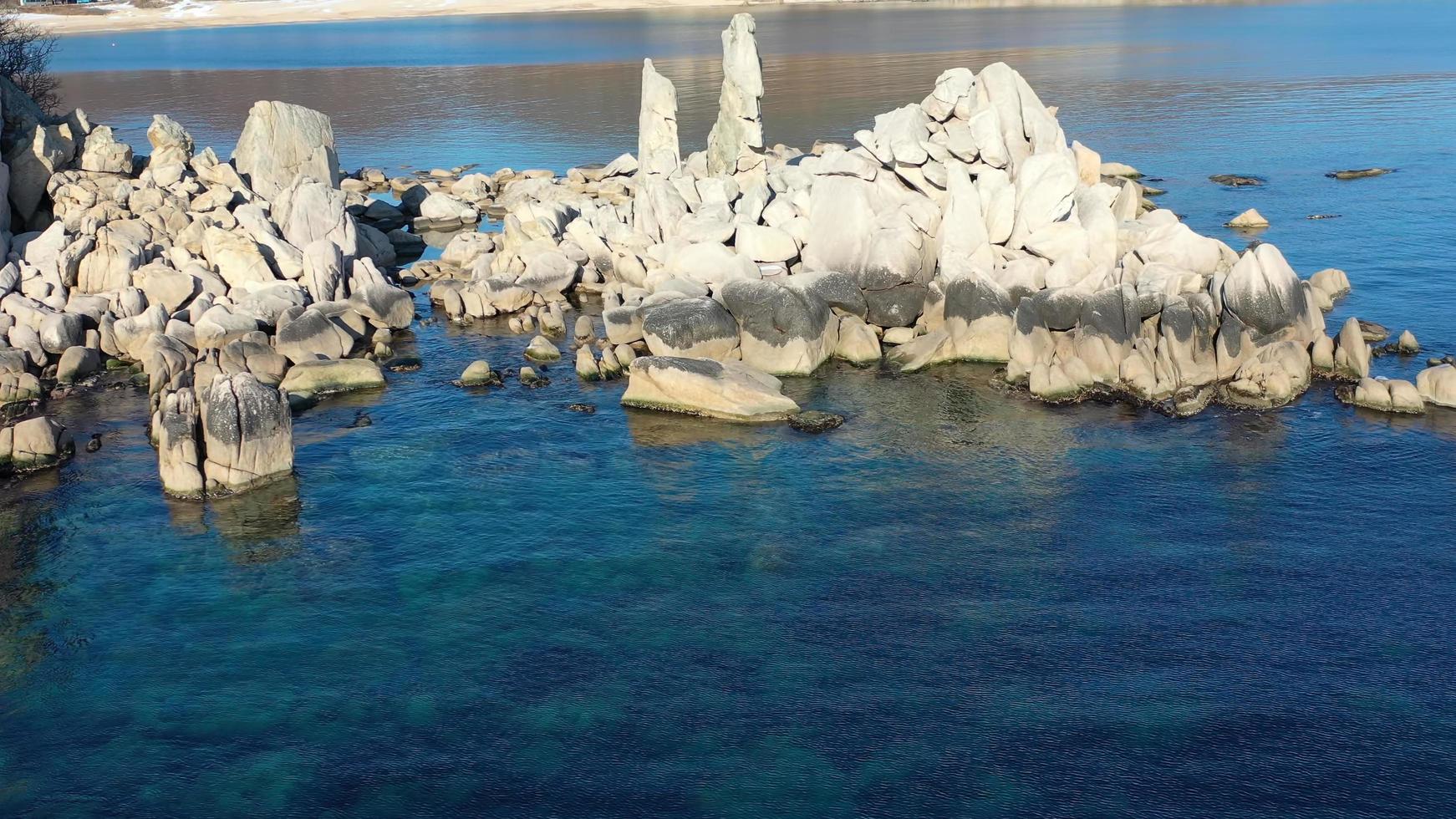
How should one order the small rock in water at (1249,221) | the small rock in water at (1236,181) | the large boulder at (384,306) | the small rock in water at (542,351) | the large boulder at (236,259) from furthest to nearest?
1. the small rock in water at (1236,181)
2. the small rock in water at (1249,221)
3. the large boulder at (236,259)
4. the large boulder at (384,306)
5. the small rock in water at (542,351)

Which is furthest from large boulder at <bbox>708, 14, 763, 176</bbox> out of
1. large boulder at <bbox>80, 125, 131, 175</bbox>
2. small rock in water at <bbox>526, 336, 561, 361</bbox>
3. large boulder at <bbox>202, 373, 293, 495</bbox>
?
large boulder at <bbox>202, 373, 293, 495</bbox>

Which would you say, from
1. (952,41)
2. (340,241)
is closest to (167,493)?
(340,241)

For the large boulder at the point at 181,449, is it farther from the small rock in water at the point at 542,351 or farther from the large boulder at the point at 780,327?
the large boulder at the point at 780,327

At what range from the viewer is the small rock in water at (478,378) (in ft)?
163

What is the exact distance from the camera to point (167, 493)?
4078 cm

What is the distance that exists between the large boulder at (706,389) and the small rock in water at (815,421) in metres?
0.52

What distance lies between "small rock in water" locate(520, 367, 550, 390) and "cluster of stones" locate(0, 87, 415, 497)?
5979 mm

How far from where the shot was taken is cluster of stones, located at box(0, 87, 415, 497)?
135ft

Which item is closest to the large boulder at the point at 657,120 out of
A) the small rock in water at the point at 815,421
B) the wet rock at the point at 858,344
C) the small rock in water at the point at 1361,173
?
the wet rock at the point at 858,344

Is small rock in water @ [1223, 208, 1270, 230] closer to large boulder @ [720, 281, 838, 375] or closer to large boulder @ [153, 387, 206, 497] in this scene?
large boulder @ [720, 281, 838, 375]

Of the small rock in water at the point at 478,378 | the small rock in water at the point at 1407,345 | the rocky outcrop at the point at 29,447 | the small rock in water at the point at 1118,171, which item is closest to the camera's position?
the rocky outcrop at the point at 29,447

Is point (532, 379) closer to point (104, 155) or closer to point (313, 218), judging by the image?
point (313, 218)

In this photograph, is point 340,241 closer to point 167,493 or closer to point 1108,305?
point 167,493

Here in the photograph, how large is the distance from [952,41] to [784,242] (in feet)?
416
